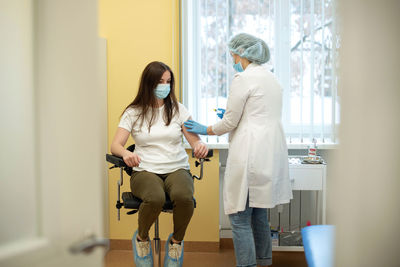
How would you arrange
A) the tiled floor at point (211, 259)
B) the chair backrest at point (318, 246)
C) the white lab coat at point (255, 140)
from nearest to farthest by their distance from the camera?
the chair backrest at point (318, 246) → the white lab coat at point (255, 140) → the tiled floor at point (211, 259)

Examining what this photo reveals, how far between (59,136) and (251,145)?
1.51 m

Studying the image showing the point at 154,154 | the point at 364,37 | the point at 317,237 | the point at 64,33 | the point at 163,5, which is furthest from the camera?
the point at 163,5

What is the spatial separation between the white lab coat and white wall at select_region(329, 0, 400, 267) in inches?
59.4

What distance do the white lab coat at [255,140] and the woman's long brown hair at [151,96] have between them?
460mm

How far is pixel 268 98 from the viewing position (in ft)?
7.66

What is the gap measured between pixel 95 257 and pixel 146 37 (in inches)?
94.7

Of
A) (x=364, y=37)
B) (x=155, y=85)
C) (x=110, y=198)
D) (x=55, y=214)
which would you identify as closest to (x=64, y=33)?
(x=55, y=214)

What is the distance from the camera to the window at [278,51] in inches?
121

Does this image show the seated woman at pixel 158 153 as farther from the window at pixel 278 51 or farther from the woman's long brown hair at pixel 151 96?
the window at pixel 278 51

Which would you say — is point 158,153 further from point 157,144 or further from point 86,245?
point 86,245

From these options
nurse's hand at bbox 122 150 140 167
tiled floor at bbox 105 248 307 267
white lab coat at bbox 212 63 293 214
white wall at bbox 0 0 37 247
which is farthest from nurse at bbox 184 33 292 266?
white wall at bbox 0 0 37 247

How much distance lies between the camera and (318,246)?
2.11 m

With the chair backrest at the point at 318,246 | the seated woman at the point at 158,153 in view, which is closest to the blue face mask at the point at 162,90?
the seated woman at the point at 158,153

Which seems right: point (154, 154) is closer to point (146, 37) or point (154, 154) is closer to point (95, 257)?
point (146, 37)
